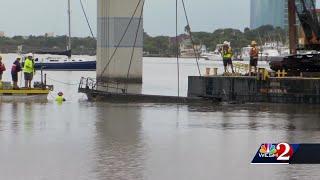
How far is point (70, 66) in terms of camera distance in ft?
356

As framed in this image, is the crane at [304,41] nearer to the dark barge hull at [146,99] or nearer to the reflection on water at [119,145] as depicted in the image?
the dark barge hull at [146,99]

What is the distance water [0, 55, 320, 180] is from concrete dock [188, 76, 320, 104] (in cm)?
340

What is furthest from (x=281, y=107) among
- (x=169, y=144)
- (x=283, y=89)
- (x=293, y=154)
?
(x=293, y=154)

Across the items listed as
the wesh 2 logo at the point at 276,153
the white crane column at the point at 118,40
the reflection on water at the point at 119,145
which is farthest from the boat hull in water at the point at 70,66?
the wesh 2 logo at the point at 276,153

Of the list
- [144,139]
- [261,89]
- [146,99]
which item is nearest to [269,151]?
[144,139]

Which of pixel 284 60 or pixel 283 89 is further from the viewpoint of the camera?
pixel 284 60

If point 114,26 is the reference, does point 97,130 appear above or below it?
below

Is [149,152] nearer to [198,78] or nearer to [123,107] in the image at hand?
[123,107]

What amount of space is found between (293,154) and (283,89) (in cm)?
2281

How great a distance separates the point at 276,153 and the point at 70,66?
100.0 m

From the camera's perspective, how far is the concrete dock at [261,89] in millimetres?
31781

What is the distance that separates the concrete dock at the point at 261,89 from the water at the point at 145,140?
3.40 metres

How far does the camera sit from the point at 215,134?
1903 cm

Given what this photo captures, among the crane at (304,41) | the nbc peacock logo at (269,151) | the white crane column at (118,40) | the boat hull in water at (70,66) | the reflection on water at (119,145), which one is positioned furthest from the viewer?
the boat hull in water at (70,66)
